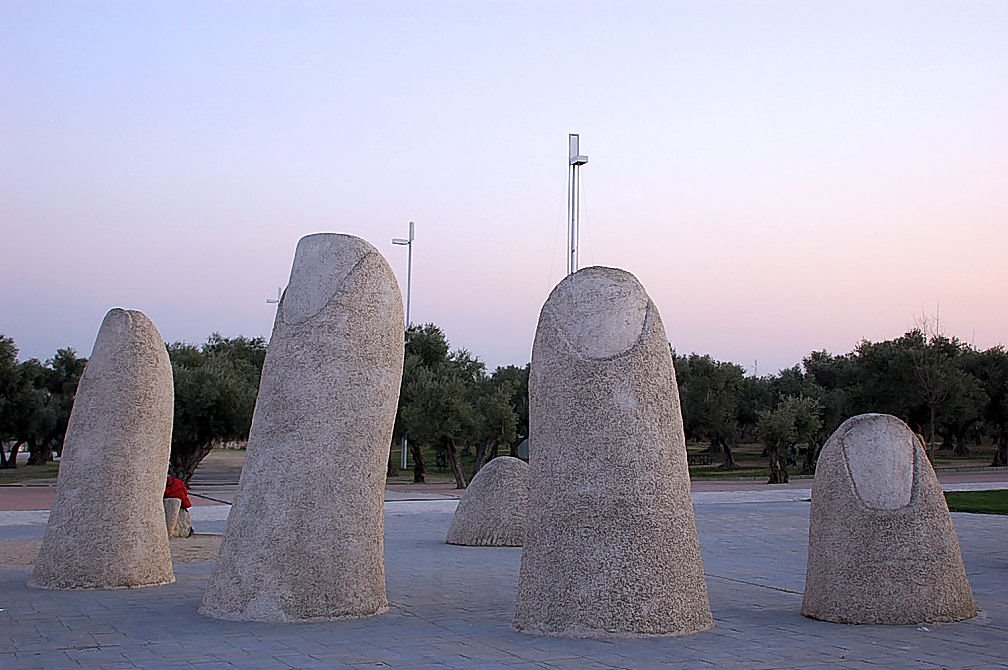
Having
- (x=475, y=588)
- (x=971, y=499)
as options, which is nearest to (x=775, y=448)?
(x=971, y=499)

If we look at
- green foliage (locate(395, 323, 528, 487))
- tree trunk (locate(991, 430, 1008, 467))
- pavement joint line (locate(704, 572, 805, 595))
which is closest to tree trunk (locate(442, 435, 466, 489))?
green foliage (locate(395, 323, 528, 487))

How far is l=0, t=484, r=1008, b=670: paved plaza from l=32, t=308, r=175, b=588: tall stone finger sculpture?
351 millimetres

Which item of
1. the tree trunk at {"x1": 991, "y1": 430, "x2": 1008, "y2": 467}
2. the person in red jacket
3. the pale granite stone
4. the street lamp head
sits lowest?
the pale granite stone

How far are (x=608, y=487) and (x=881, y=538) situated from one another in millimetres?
2356

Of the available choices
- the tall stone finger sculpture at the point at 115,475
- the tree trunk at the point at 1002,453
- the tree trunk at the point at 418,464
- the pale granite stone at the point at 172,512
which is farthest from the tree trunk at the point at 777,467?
the tall stone finger sculpture at the point at 115,475

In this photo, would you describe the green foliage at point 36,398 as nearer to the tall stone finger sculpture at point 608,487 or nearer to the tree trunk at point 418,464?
the tree trunk at point 418,464

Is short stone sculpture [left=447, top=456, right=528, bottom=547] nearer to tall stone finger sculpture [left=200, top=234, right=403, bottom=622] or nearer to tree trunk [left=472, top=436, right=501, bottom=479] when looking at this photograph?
tall stone finger sculpture [left=200, top=234, right=403, bottom=622]

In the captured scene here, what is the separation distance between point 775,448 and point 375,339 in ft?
92.4

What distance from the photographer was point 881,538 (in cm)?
904

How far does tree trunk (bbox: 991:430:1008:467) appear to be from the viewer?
1849 inches

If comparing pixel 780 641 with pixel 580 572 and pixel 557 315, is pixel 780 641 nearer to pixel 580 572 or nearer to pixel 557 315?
pixel 580 572

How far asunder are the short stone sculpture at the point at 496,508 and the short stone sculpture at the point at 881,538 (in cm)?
748

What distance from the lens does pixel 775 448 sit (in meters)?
36.1

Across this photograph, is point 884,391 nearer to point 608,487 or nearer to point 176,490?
point 176,490
